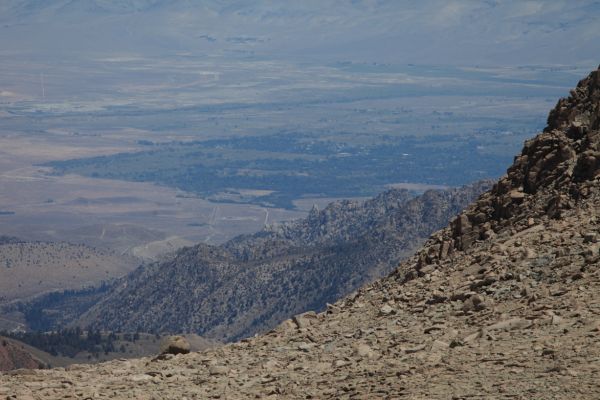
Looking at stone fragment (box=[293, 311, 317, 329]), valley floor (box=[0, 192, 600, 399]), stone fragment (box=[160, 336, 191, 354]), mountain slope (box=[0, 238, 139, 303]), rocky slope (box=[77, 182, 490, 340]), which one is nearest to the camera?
valley floor (box=[0, 192, 600, 399])

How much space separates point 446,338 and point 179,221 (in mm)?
183546

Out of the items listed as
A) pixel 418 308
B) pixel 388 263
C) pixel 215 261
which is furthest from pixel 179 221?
pixel 418 308

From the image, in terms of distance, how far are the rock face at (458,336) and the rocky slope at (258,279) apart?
2483 inches

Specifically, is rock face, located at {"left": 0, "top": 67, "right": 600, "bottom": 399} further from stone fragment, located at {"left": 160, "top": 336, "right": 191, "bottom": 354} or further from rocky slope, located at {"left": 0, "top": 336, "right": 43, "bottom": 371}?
rocky slope, located at {"left": 0, "top": 336, "right": 43, "bottom": 371}

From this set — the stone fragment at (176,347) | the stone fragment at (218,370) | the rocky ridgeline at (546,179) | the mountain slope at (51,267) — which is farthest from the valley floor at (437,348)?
the mountain slope at (51,267)

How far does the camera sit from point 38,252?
138625 mm

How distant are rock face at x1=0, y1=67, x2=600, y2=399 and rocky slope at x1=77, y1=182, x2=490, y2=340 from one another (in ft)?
207

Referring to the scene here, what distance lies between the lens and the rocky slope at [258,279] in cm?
8644

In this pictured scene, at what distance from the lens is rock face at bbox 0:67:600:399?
11680 millimetres

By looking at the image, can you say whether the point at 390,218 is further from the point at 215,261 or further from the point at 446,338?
the point at 446,338

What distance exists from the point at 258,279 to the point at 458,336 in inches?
3138

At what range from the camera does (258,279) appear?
92.9 m

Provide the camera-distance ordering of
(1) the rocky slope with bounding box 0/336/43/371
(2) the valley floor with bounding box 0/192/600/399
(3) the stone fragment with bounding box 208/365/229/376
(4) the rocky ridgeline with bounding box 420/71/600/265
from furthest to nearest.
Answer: (1) the rocky slope with bounding box 0/336/43/371 → (4) the rocky ridgeline with bounding box 420/71/600/265 → (3) the stone fragment with bounding box 208/365/229/376 → (2) the valley floor with bounding box 0/192/600/399

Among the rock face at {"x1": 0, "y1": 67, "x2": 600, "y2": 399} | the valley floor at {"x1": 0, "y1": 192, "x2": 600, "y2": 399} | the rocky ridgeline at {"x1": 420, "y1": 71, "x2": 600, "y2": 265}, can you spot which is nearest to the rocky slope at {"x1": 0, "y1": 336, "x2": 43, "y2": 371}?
the rocky ridgeline at {"x1": 420, "y1": 71, "x2": 600, "y2": 265}
